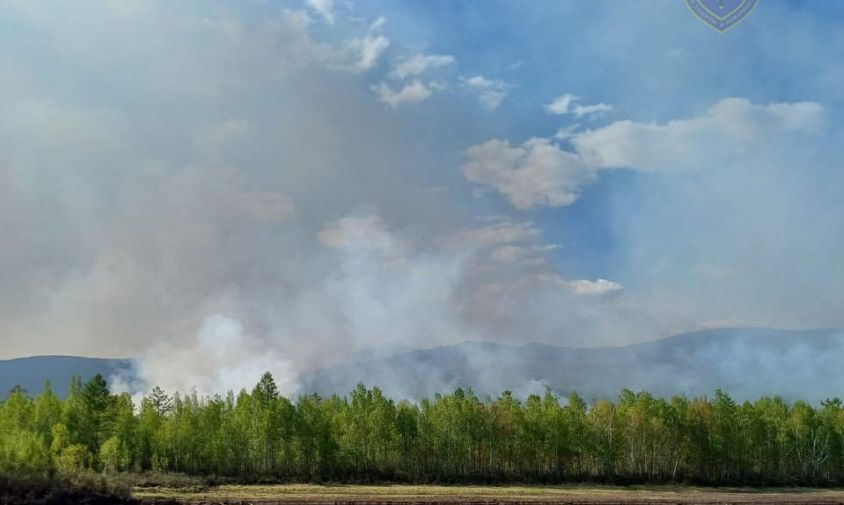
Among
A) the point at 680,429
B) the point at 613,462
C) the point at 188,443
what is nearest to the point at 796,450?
the point at 680,429

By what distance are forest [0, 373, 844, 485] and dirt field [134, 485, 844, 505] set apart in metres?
6.73

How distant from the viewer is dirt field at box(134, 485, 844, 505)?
60156 millimetres

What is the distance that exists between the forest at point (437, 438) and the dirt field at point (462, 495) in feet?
22.1

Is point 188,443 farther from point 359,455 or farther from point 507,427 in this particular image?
point 507,427

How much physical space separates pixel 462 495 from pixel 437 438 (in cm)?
2489

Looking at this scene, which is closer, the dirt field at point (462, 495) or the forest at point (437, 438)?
the dirt field at point (462, 495)

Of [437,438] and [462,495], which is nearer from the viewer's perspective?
[462,495]

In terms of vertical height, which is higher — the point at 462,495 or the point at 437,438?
the point at 437,438

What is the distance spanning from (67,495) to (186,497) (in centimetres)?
1236

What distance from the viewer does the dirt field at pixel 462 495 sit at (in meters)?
60.2

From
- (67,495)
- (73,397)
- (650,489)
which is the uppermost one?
(73,397)

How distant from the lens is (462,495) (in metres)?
70.2

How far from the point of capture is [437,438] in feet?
312

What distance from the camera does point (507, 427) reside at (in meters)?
96.6
